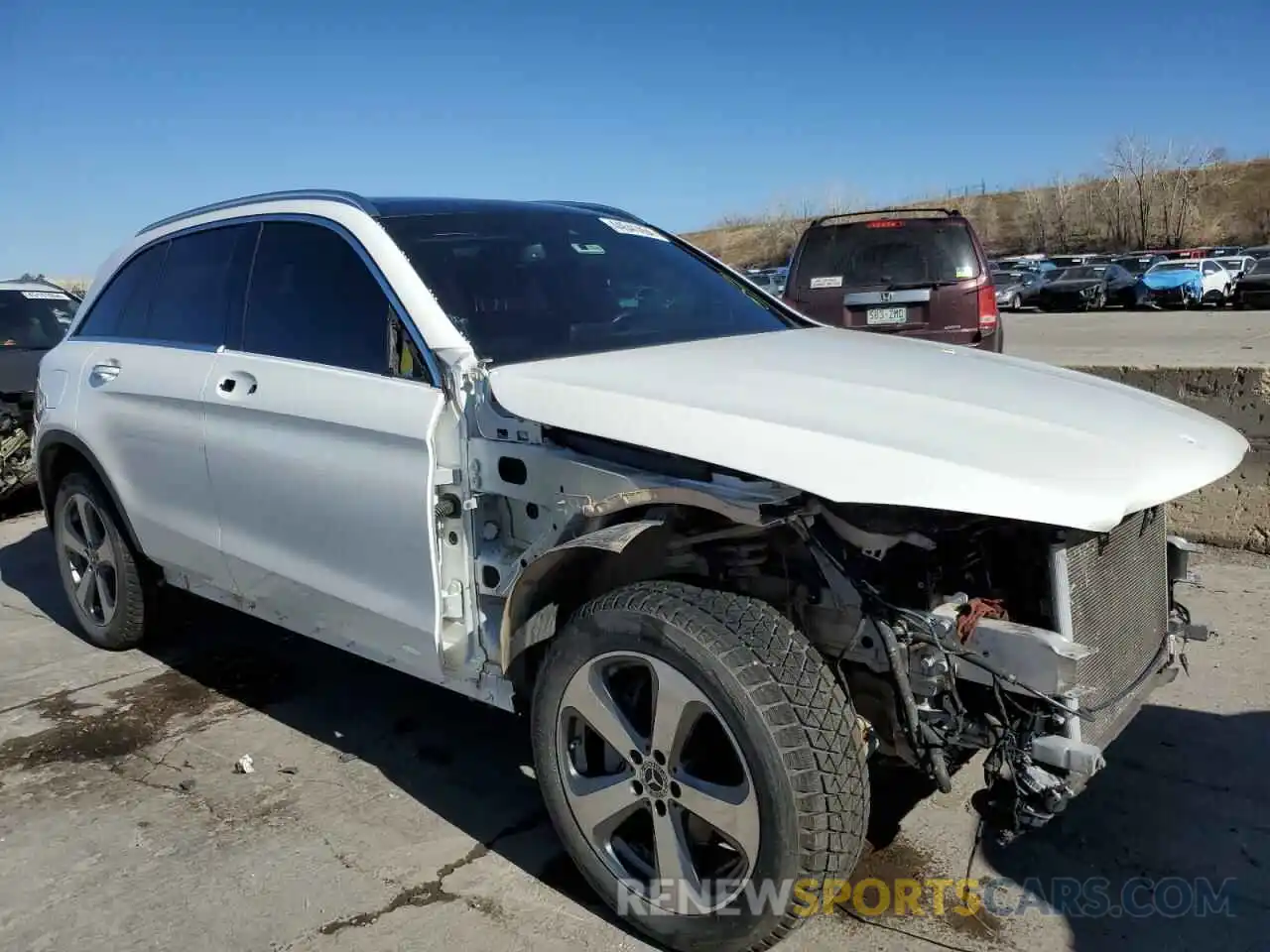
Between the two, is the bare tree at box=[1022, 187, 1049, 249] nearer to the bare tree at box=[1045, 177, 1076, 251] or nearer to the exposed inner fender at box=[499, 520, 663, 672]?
the bare tree at box=[1045, 177, 1076, 251]

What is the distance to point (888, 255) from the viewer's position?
920cm

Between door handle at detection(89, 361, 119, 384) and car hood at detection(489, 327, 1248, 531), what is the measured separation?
2305 mm

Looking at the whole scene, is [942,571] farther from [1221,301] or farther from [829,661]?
[1221,301]

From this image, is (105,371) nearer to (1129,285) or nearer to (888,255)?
(888,255)

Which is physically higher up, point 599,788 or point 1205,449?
point 1205,449

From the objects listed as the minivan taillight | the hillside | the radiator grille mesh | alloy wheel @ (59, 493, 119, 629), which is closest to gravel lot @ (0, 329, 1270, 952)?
alloy wheel @ (59, 493, 119, 629)

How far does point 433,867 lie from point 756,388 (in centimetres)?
166

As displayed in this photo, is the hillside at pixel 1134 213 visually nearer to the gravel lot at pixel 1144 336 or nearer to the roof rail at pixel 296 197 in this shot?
the gravel lot at pixel 1144 336

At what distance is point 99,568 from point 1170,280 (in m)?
30.4

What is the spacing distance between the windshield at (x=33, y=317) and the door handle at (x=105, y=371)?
500cm

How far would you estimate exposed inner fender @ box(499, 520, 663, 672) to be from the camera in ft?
8.21

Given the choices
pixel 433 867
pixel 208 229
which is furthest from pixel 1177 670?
pixel 208 229

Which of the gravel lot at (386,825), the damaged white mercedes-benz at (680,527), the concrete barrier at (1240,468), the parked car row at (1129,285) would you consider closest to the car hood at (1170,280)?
the parked car row at (1129,285)

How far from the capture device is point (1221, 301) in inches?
1128
